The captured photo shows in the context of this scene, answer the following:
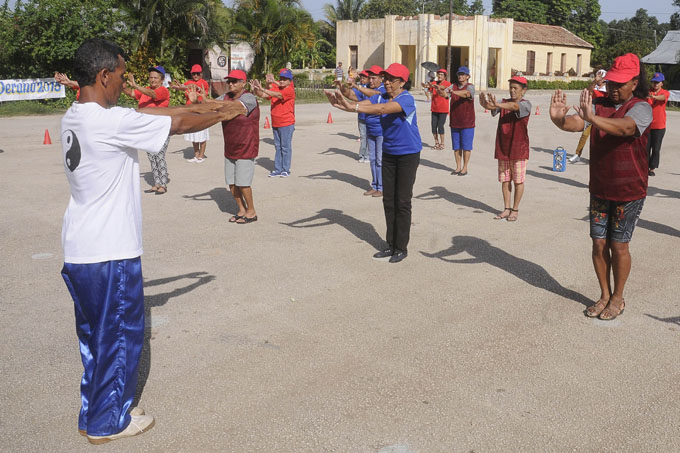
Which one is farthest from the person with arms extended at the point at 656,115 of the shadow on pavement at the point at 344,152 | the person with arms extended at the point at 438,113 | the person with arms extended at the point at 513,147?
the shadow on pavement at the point at 344,152

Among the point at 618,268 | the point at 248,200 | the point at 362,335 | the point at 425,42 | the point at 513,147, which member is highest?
the point at 425,42

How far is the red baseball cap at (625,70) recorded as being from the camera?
4.83m

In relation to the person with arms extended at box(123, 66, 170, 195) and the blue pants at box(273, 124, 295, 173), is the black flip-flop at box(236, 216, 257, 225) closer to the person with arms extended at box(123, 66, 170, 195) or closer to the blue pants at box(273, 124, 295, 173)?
the person with arms extended at box(123, 66, 170, 195)

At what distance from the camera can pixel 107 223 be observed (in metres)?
3.38

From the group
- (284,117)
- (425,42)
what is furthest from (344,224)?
(425,42)

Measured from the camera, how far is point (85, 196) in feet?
11.0

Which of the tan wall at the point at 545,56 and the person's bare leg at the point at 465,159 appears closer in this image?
the person's bare leg at the point at 465,159

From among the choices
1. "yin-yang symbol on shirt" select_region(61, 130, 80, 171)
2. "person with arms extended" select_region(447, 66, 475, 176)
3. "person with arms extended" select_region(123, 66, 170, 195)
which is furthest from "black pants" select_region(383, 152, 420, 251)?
"person with arms extended" select_region(447, 66, 475, 176)

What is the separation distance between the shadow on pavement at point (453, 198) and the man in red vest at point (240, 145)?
286 cm

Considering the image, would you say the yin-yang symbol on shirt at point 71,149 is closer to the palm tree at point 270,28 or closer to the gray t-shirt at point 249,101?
the gray t-shirt at point 249,101

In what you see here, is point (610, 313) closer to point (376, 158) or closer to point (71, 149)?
point (71, 149)

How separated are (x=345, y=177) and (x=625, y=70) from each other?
24.6 feet

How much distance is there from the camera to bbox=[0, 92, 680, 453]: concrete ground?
3.75 metres

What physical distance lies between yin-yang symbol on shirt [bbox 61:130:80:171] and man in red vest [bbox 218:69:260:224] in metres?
5.02
